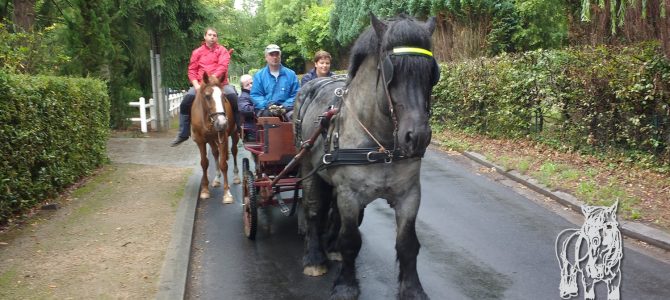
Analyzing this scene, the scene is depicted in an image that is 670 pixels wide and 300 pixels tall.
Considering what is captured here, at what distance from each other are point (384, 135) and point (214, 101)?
14.5 feet

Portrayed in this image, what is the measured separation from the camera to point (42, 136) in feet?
24.5

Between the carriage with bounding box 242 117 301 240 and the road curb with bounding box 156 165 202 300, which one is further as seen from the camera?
the carriage with bounding box 242 117 301 240

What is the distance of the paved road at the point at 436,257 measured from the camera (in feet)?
16.4

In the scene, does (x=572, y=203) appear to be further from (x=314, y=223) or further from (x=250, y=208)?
(x=250, y=208)

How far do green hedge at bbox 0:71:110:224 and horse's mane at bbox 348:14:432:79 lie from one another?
15.0ft

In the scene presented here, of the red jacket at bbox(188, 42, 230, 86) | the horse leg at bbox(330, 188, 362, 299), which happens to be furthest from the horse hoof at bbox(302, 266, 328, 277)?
the red jacket at bbox(188, 42, 230, 86)

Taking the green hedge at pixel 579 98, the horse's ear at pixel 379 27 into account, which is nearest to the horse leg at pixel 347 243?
the horse's ear at pixel 379 27

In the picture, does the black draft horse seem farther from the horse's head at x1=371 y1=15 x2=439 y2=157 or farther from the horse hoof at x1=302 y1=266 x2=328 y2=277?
the horse hoof at x1=302 y1=266 x2=328 y2=277

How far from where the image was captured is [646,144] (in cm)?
918

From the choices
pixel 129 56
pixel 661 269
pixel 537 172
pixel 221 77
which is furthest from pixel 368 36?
pixel 129 56

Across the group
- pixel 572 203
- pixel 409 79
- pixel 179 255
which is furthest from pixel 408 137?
pixel 572 203

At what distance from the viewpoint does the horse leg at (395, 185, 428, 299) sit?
4.22 metres

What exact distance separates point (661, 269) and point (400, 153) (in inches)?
127

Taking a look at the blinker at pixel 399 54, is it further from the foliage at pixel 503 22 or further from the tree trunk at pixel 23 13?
the foliage at pixel 503 22
